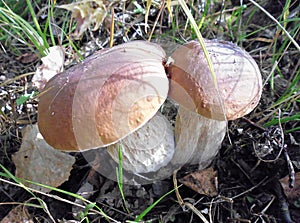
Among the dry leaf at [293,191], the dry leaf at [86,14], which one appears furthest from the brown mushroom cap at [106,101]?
the dry leaf at [293,191]

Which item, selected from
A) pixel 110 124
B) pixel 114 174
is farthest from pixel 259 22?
pixel 110 124

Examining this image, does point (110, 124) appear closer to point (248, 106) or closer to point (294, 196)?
point (248, 106)

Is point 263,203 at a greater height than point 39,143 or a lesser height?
lesser

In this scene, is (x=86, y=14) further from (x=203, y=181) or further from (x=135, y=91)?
(x=203, y=181)

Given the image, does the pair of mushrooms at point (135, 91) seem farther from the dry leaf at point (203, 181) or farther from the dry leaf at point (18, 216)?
the dry leaf at point (18, 216)

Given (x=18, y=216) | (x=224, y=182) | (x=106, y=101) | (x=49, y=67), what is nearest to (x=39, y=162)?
(x=18, y=216)

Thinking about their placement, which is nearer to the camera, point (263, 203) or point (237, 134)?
point (263, 203)
